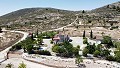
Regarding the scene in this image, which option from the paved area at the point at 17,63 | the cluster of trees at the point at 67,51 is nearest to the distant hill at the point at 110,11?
the cluster of trees at the point at 67,51

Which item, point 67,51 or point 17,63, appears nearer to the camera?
point 17,63

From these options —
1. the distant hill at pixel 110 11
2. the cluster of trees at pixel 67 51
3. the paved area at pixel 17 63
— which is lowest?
the paved area at pixel 17 63

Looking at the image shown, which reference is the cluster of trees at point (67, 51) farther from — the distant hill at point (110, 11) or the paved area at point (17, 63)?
the distant hill at point (110, 11)

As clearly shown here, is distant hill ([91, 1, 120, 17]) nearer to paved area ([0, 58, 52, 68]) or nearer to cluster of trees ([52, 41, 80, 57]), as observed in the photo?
cluster of trees ([52, 41, 80, 57])

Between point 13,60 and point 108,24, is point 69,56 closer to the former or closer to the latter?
point 13,60

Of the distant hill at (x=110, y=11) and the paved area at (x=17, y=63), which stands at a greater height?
the distant hill at (x=110, y=11)

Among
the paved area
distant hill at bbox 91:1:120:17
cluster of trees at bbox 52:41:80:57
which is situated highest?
distant hill at bbox 91:1:120:17

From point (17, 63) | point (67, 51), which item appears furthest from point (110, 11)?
point (17, 63)

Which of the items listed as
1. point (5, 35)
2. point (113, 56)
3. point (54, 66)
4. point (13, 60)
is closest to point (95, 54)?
point (113, 56)

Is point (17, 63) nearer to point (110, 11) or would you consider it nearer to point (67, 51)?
point (67, 51)

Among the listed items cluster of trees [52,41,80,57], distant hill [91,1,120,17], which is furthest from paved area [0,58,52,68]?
distant hill [91,1,120,17]

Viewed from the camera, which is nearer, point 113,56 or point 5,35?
point 113,56
